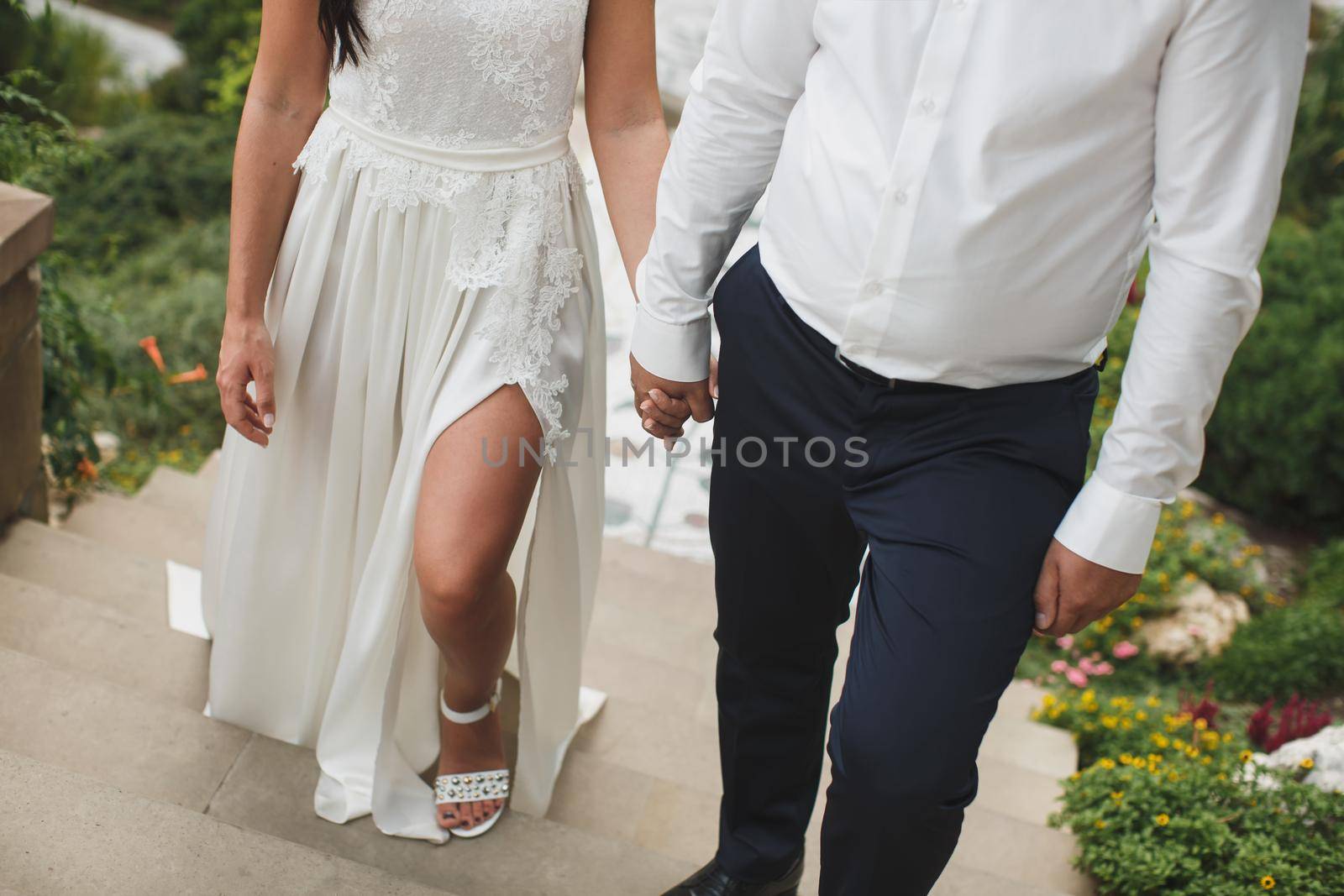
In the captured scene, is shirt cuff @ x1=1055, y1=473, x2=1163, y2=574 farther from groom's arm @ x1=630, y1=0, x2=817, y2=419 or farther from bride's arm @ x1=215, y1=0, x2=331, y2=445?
bride's arm @ x1=215, y1=0, x2=331, y2=445

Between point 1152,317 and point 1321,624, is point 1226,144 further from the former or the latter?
point 1321,624

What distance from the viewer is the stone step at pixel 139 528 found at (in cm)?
326

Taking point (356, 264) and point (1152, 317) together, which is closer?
point (1152, 317)

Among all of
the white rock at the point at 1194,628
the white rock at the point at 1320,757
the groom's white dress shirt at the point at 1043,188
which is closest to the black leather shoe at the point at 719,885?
the groom's white dress shirt at the point at 1043,188

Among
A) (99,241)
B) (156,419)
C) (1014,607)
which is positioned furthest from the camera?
(99,241)

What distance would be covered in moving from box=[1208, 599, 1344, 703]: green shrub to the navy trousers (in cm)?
256

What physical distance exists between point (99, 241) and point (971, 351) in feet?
19.6

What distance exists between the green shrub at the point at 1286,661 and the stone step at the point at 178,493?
10.3 ft

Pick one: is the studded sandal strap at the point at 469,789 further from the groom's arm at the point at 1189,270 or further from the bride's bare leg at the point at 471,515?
the groom's arm at the point at 1189,270

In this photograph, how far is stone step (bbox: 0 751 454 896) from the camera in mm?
1651

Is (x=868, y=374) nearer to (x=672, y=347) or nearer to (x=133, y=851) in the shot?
(x=672, y=347)

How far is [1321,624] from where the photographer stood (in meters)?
3.84

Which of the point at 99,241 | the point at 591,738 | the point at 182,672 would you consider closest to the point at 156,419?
the point at 99,241

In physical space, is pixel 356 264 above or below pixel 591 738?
above
